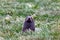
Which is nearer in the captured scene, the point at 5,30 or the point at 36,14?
the point at 5,30

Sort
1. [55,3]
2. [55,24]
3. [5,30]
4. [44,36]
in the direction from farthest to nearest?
[55,3], [55,24], [5,30], [44,36]

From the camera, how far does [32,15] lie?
14.5 metres

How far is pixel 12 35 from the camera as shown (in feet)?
35.5

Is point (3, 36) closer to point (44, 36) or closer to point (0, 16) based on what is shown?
point (44, 36)

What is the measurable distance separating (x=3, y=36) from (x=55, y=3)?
251 inches

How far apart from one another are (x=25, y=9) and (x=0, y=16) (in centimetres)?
173

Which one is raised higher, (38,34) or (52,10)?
Result: (38,34)

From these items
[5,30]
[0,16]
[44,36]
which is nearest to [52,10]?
[0,16]

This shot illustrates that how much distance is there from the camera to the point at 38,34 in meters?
10.6

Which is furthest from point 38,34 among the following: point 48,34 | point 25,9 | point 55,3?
point 55,3

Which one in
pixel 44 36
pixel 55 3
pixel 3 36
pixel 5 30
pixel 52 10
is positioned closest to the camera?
pixel 44 36

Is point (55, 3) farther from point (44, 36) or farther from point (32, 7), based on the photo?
point (44, 36)

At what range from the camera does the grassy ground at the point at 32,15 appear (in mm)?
10620

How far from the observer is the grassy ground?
10620 mm
